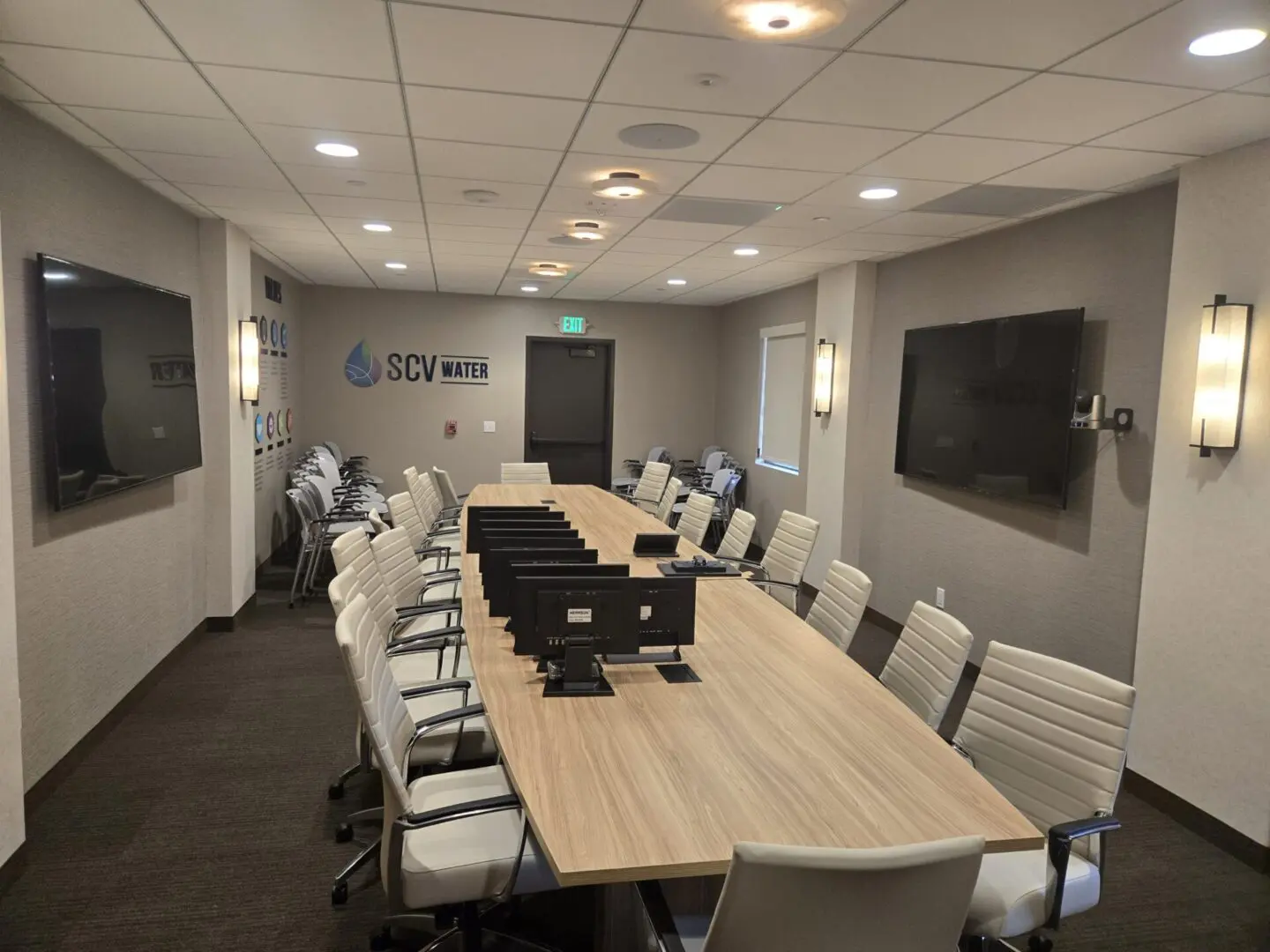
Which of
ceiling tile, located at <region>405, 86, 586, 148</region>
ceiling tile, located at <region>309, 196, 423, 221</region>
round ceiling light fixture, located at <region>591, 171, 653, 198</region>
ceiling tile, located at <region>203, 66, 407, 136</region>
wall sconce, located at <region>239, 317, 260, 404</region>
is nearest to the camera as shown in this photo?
ceiling tile, located at <region>203, 66, 407, 136</region>

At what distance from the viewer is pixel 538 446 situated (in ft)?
32.4

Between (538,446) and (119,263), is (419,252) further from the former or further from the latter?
(538,446)

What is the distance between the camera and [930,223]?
4633 mm

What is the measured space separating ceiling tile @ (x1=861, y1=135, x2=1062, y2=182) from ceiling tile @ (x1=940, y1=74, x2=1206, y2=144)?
0.10 m

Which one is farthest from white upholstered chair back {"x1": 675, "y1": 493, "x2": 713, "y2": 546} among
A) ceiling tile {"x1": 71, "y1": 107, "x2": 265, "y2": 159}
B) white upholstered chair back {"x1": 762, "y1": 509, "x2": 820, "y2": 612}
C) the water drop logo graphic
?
the water drop logo graphic

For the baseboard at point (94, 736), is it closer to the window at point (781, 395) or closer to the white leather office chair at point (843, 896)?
the white leather office chair at point (843, 896)

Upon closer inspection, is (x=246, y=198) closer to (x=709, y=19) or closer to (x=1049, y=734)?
(x=709, y=19)

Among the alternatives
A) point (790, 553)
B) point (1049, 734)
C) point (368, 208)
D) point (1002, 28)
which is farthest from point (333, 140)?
point (1049, 734)

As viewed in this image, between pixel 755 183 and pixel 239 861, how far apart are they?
3484mm

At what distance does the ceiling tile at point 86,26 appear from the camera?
2182mm

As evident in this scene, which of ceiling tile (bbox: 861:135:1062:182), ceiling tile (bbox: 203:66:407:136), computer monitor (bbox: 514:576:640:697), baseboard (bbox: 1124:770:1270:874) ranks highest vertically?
ceiling tile (bbox: 861:135:1062:182)

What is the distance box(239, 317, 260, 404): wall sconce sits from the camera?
5.54 meters

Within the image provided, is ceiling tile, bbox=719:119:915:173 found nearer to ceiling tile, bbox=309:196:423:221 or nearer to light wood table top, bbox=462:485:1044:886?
light wood table top, bbox=462:485:1044:886

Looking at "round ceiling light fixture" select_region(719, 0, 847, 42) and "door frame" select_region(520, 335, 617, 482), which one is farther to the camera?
"door frame" select_region(520, 335, 617, 482)
